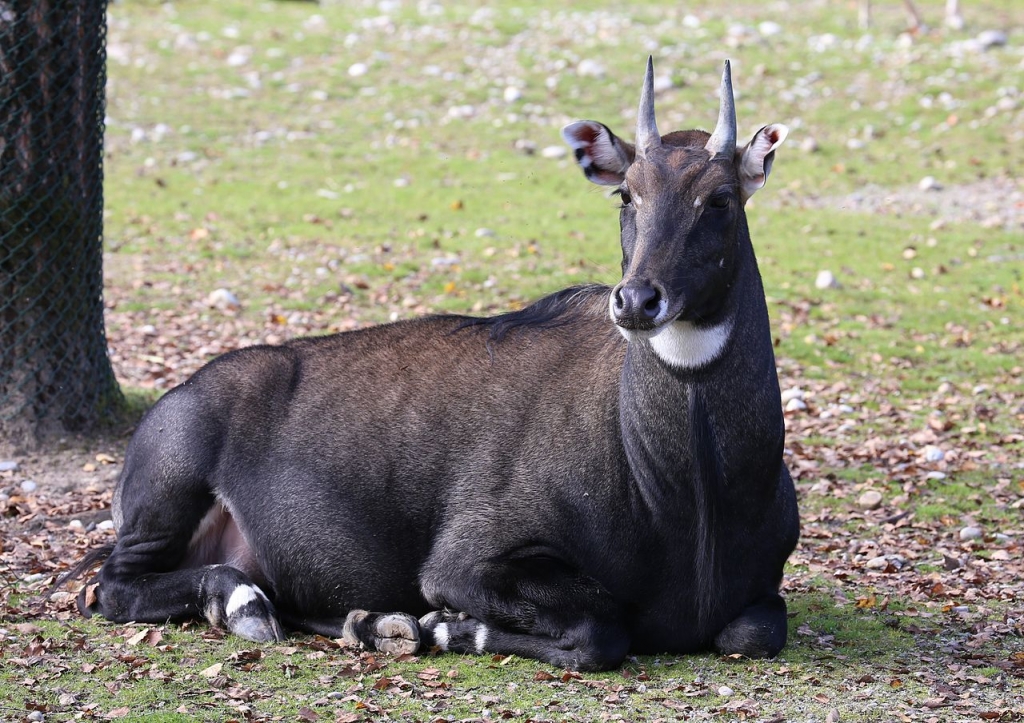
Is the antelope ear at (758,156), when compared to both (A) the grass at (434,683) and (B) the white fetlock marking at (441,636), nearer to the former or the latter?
(A) the grass at (434,683)

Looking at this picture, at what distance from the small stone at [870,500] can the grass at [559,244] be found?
0.12m

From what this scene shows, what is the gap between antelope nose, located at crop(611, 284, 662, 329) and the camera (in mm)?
5605

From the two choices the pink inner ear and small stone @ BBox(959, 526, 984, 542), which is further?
small stone @ BBox(959, 526, 984, 542)

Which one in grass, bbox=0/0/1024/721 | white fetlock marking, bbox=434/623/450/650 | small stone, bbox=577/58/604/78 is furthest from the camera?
small stone, bbox=577/58/604/78

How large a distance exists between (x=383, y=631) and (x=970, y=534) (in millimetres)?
3887

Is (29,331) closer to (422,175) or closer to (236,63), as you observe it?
(422,175)

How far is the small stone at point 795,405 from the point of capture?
1097 centimetres

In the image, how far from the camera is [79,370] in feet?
31.3

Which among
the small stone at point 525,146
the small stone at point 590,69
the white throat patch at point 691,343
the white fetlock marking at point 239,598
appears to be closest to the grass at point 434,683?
the white fetlock marking at point 239,598

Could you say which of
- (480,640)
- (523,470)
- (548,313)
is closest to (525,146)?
(548,313)

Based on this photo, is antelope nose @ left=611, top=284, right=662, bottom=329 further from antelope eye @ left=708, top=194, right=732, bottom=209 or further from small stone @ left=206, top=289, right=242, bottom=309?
small stone @ left=206, top=289, right=242, bottom=309

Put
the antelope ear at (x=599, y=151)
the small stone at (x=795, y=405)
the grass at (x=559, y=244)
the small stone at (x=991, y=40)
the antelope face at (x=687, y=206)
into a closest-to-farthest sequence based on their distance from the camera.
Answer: the antelope face at (x=687, y=206), the grass at (x=559, y=244), the antelope ear at (x=599, y=151), the small stone at (x=795, y=405), the small stone at (x=991, y=40)

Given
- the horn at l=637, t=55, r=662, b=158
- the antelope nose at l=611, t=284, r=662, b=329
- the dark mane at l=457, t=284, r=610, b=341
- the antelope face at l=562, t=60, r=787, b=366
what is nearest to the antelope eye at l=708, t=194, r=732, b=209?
the antelope face at l=562, t=60, r=787, b=366

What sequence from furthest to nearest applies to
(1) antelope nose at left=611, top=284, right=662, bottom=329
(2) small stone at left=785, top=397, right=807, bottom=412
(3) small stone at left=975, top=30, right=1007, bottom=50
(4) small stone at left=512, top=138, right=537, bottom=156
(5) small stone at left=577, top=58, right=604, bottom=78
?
(3) small stone at left=975, top=30, right=1007, bottom=50 < (5) small stone at left=577, top=58, right=604, bottom=78 < (4) small stone at left=512, top=138, right=537, bottom=156 < (2) small stone at left=785, top=397, right=807, bottom=412 < (1) antelope nose at left=611, top=284, right=662, bottom=329
